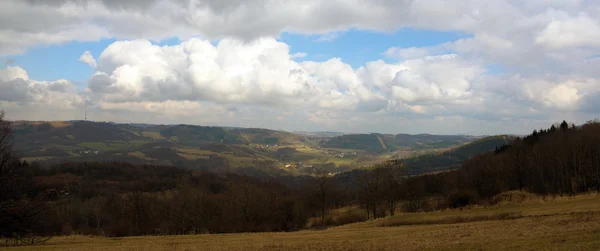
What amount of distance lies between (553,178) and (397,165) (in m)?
33.3

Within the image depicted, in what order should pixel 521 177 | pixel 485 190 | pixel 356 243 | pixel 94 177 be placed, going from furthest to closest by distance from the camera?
1. pixel 94 177
2. pixel 521 177
3. pixel 485 190
4. pixel 356 243

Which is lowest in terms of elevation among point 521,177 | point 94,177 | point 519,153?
point 94,177

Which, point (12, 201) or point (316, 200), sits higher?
point (12, 201)

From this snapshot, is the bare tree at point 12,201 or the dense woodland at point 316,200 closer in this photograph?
the bare tree at point 12,201

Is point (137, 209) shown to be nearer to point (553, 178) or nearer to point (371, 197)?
point (371, 197)

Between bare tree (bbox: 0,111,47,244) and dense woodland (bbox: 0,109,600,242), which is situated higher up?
bare tree (bbox: 0,111,47,244)

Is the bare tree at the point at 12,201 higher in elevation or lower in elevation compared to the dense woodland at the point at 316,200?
higher

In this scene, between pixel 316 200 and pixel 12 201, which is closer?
pixel 12 201

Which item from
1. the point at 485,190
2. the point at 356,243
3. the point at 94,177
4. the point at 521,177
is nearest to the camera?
the point at 356,243

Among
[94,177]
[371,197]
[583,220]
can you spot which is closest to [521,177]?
[371,197]

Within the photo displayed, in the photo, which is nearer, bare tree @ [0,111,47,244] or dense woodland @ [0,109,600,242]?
bare tree @ [0,111,47,244]

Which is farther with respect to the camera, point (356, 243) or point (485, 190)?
point (485, 190)

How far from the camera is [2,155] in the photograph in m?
37.9

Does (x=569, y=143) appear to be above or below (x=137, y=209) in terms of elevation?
above
